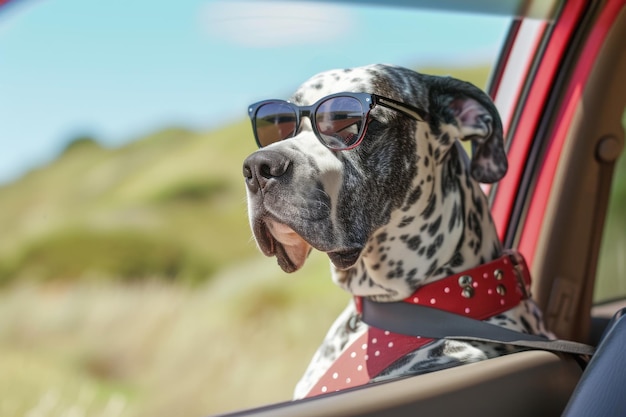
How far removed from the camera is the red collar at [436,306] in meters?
2.14

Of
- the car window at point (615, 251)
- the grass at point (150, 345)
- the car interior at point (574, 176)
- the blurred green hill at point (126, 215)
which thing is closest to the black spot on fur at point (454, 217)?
the car interior at point (574, 176)

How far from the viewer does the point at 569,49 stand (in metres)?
2.97

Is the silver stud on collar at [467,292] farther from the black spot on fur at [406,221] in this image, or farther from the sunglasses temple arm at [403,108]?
the sunglasses temple arm at [403,108]

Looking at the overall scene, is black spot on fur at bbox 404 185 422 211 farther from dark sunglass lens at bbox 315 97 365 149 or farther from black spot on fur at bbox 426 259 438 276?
dark sunglass lens at bbox 315 97 365 149

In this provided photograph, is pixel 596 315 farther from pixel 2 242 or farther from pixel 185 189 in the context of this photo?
pixel 2 242

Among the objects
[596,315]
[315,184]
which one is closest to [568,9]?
[596,315]

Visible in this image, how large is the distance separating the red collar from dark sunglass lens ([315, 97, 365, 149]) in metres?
0.52

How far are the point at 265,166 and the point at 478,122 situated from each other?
78 cm

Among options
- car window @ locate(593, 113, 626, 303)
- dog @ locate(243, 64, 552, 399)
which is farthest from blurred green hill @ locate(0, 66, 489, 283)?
dog @ locate(243, 64, 552, 399)

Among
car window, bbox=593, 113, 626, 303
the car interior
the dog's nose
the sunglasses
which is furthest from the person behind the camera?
car window, bbox=593, 113, 626, 303

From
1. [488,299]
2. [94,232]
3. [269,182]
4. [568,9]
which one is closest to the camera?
[269,182]

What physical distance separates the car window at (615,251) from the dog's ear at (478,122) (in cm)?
99

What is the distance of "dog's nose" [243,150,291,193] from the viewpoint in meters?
1.88

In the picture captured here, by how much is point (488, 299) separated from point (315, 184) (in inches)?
25.9
